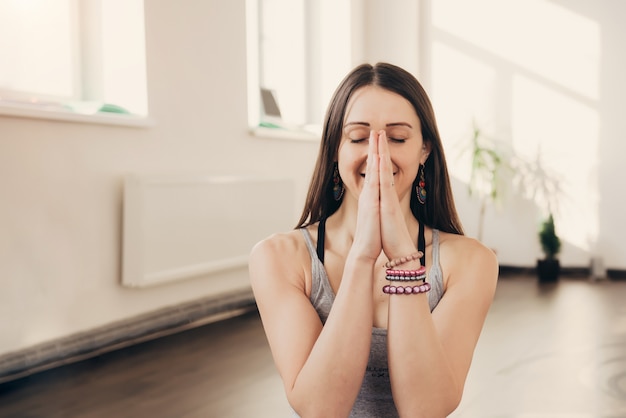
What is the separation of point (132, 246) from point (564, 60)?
13.5 ft

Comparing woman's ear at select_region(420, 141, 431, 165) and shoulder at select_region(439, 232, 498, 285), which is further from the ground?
woman's ear at select_region(420, 141, 431, 165)

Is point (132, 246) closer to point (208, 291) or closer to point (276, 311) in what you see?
point (208, 291)

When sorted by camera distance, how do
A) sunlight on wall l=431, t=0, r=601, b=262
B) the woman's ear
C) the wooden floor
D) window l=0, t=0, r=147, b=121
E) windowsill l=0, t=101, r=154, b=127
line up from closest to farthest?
the woman's ear < the wooden floor < windowsill l=0, t=101, r=154, b=127 < window l=0, t=0, r=147, b=121 < sunlight on wall l=431, t=0, r=601, b=262

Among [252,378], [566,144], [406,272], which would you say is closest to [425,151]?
[406,272]

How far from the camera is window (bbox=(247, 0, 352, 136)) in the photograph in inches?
179

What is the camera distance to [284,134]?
13.8 feet

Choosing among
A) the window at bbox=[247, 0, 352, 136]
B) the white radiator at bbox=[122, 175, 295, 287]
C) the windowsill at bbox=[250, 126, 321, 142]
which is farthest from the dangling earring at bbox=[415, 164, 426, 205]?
the window at bbox=[247, 0, 352, 136]

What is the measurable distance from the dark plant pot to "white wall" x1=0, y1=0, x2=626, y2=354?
2.17m

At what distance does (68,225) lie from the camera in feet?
8.70

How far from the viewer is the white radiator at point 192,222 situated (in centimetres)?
288

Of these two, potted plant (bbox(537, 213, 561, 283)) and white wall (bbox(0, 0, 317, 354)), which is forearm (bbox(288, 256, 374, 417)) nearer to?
white wall (bbox(0, 0, 317, 354))

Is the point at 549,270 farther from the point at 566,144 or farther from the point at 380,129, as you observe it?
the point at 380,129

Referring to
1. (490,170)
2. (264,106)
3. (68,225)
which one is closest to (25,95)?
(68,225)

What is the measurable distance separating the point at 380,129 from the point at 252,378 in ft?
5.55
